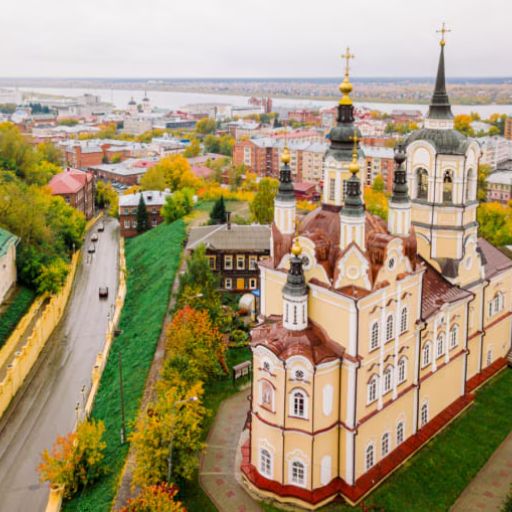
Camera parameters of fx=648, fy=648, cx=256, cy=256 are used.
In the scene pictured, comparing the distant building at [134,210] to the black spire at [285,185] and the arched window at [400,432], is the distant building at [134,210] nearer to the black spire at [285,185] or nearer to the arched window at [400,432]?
the black spire at [285,185]

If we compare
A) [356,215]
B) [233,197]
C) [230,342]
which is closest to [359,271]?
[356,215]

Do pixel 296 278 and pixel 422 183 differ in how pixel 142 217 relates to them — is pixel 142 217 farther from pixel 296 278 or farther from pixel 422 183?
pixel 296 278

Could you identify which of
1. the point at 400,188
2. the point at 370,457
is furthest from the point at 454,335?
the point at 400,188

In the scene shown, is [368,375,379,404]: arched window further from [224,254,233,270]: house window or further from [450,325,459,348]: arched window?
[224,254,233,270]: house window

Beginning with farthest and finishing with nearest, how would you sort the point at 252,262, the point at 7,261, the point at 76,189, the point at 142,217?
the point at 76,189
the point at 142,217
the point at 7,261
the point at 252,262

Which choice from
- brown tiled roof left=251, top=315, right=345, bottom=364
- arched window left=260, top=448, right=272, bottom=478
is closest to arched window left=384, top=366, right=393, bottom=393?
brown tiled roof left=251, top=315, right=345, bottom=364

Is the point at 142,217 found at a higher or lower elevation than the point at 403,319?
lower
